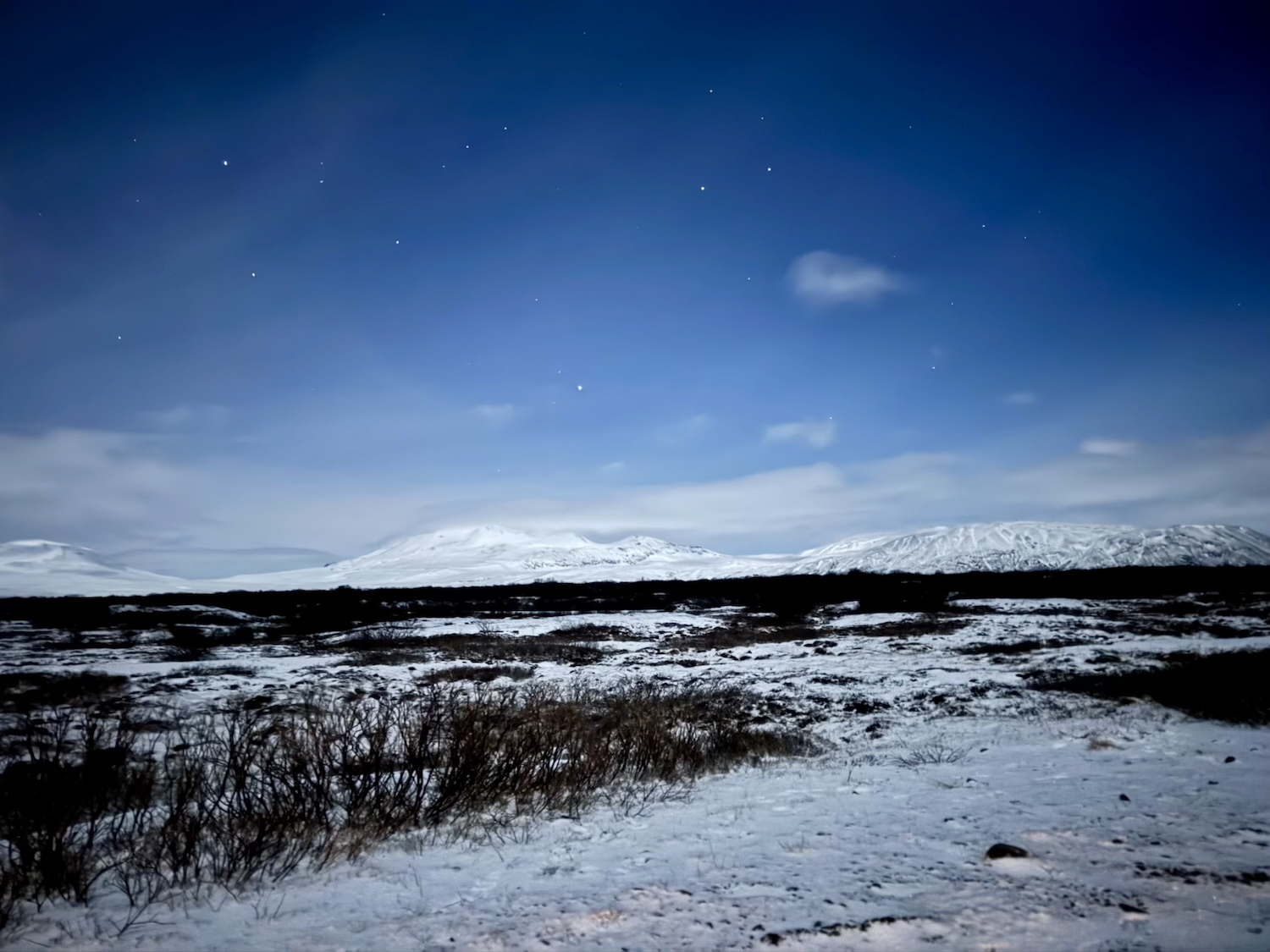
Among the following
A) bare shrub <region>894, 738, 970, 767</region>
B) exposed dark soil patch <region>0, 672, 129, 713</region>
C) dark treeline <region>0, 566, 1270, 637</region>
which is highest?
exposed dark soil patch <region>0, 672, 129, 713</region>

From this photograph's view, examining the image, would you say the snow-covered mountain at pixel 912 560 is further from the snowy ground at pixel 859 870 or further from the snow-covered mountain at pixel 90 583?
the snowy ground at pixel 859 870

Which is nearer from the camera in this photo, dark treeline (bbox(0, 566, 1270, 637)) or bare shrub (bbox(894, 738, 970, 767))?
bare shrub (bbox(894, 738, 970, 767))

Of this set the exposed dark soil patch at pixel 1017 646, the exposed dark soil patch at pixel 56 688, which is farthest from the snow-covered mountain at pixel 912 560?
the exposed dark soil patch at pixel 56 688

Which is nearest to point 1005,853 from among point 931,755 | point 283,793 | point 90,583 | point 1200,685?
point 931,755

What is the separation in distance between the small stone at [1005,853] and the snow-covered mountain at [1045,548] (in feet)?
444

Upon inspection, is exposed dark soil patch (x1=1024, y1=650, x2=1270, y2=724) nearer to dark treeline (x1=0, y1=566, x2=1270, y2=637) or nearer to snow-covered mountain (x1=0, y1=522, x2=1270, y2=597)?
dark treeline (x1=0, y1=566, x2=1270, y2=637)

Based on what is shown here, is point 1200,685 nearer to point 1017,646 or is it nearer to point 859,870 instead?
point 1017,646

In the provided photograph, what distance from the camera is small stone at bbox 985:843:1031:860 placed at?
3.69m

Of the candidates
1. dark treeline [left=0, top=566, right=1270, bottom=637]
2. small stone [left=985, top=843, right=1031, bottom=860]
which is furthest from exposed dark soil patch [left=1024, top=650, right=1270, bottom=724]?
dark treeline [left=0, top=566, right=1270, bottom=637]

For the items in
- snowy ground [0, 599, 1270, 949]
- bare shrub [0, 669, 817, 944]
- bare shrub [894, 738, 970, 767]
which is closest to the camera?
snowy ground [0, 599, 1270, 949]

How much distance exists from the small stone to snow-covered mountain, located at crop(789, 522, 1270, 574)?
135 metres

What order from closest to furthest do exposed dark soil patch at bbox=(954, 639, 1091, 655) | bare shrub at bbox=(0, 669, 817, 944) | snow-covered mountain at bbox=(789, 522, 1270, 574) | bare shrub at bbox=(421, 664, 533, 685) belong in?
bare shrub at bbox=(0, 669, 817, 944), bare shrub at bbox=(421, 664, 533, 685), exposed dark soil patch at bbox=(954, 639, 1091, 655), snow-covered mountain at bbox=(789, 522, 1270, 574)

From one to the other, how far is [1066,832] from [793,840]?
1.75 m

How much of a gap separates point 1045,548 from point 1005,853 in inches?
6448
